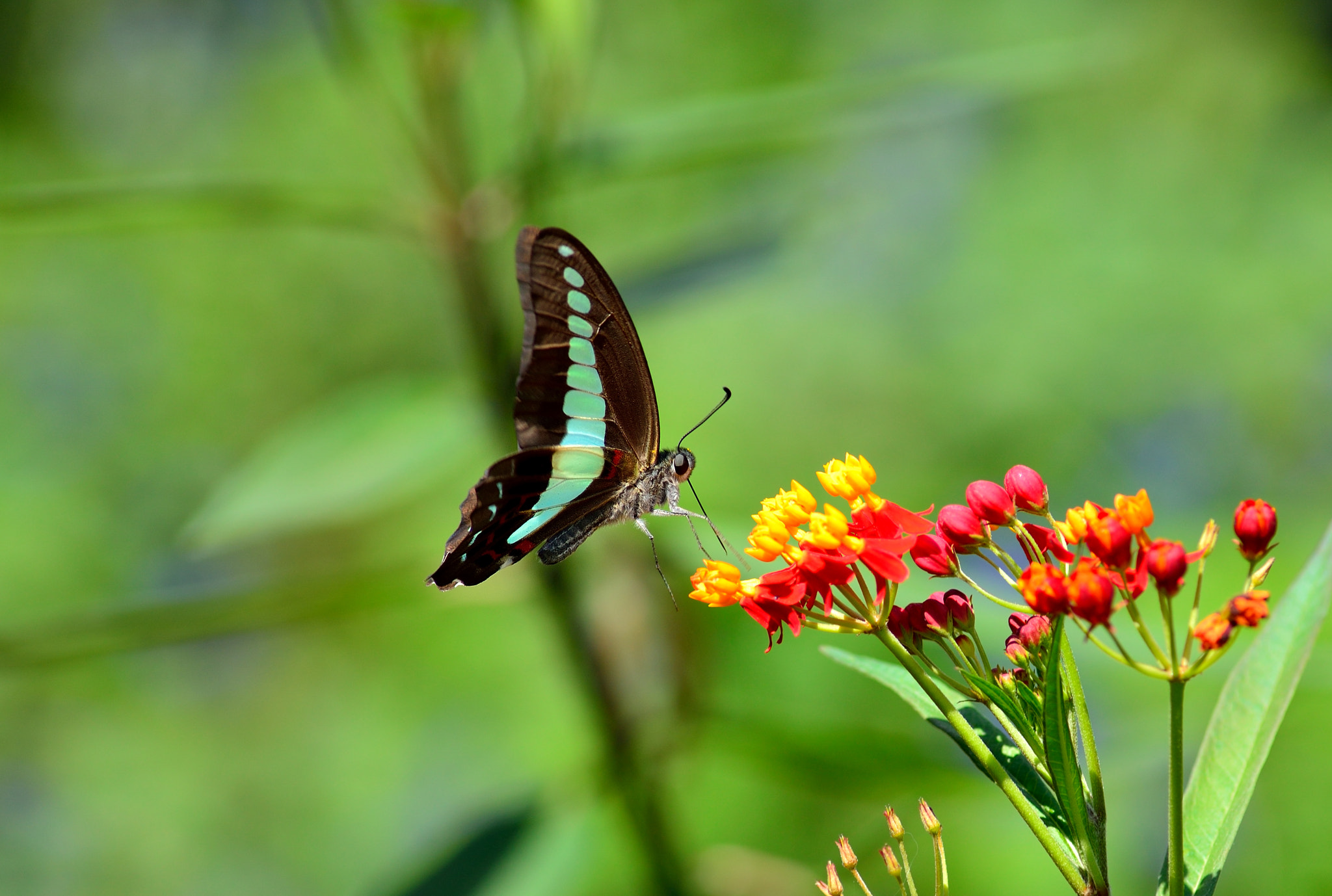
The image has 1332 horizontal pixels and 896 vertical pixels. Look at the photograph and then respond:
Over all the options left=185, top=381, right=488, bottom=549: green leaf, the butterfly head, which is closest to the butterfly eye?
the butterfly head

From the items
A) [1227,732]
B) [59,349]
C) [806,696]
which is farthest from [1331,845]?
[59,349]

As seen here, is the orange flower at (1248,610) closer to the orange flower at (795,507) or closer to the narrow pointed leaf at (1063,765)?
the narrow pointed leaf at (1063,765)

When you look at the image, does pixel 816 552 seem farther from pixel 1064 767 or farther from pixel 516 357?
pixel 516 357

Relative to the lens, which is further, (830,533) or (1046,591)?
(830,533)

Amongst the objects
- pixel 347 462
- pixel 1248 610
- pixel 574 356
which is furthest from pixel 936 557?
pixel 347 462

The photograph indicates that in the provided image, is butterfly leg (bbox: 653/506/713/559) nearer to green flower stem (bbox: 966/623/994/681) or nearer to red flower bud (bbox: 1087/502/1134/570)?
green flower stem (bbox: 966/623/994/681)

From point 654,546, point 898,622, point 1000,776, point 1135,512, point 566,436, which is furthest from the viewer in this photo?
point 654,546

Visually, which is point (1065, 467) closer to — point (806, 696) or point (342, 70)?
point (806, 696)
